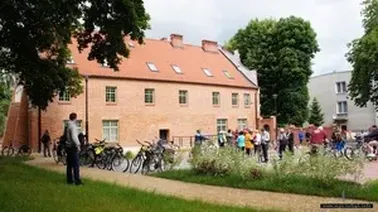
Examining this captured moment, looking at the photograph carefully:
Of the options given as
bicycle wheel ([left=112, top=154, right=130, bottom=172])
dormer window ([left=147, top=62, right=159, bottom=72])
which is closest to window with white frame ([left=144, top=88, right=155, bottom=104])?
dormer window ([left=147, top=62, right=159, bottom=72])

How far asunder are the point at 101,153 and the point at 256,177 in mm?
8937

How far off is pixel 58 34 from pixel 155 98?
69.8ft

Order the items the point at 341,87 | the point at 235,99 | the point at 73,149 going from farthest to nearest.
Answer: the point at 341,87 < the point at 235,99 < the point at 73,149

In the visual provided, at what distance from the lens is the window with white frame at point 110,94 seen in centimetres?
3900

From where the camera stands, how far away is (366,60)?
40688mm

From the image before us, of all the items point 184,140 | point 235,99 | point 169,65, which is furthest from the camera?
point 235,99

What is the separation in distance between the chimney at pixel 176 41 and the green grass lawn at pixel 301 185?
33801mm

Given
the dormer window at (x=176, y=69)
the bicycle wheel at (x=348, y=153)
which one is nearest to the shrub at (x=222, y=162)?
the bicycle wheel at (x=348, y=153)

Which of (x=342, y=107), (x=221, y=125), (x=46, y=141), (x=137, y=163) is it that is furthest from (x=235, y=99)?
(x=137, y=163)

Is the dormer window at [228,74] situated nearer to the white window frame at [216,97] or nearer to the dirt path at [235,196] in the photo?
the white window frame at [216,97]

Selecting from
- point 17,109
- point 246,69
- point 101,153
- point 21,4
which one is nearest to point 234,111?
point 246,69

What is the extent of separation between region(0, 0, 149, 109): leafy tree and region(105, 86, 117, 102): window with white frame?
34.6ft

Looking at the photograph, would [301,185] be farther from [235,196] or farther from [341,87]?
[341,87]

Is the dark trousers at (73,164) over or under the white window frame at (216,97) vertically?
under
